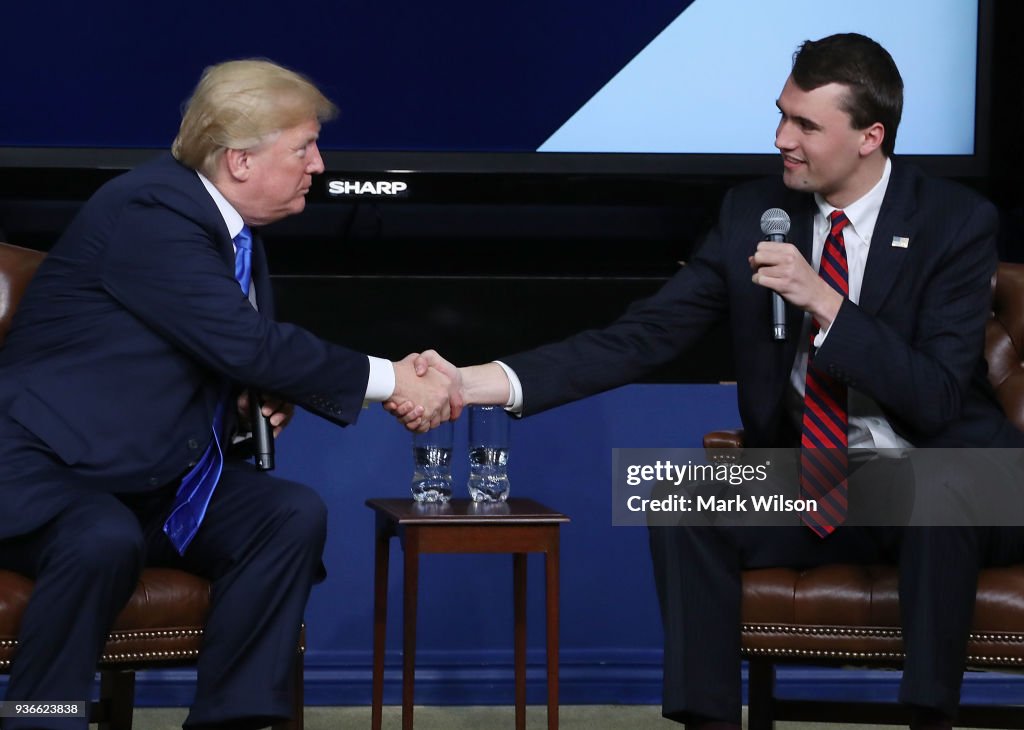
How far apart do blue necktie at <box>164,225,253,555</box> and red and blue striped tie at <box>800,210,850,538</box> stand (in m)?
0.94

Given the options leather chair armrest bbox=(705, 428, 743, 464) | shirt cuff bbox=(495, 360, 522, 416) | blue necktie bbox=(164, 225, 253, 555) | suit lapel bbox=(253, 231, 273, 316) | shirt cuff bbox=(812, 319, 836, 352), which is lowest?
blue necktie bbox=(164, 225, 253, 555)

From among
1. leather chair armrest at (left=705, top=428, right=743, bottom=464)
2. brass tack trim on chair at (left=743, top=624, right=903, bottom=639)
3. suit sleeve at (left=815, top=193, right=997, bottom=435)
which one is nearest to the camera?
brass tack trim on chair at (left=743, top=624, right=903, bottom=639)

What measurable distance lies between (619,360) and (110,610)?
1.02m

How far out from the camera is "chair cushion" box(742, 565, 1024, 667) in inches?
81.3

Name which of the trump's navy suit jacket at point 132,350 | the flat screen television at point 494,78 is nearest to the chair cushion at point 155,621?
the trump's navy suit jacket at point 132,350

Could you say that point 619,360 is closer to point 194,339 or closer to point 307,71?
point 194,339

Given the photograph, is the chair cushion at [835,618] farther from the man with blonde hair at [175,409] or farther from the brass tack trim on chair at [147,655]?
the brass tack trim on chair at [147,655]

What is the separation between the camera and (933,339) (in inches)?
89.7

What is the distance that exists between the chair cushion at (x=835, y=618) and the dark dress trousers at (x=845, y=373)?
0.04 meters

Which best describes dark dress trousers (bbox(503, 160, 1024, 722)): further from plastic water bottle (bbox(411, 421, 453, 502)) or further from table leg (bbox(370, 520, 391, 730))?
table leg (bbox(370, 520, 391, 730))

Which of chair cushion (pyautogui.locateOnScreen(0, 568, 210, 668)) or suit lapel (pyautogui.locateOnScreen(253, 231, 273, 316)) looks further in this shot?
suit lapel (pyautogui.locateOnScreen(253, 231, 273, 316))

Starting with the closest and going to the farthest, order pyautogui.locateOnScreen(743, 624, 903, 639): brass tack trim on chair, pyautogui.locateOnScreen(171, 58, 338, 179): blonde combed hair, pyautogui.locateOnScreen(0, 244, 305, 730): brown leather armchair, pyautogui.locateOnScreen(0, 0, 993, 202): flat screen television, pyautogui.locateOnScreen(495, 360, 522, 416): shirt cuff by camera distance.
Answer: pyautogui.locateOnScreen(0, 244, 305, 730): brown leather armchair, pyautogui.locateOnScreen(743, 624, 903, 639): brass tack trim on chair, pyautogui.locateOnScreen(171, 58, 338, 179): blonde combed hair, pyautogui.locateOnScreen(495, 360, 522, 416): shirt cuff, pyautogui.locateOnScreen(0, 0, 993, 202): flat screen television

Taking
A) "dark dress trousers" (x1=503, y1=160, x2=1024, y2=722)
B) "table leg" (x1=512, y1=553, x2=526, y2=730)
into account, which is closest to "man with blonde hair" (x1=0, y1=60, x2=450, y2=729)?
"dark dress trousers" (x1=503, y1=160, x2=1024, y2=722)

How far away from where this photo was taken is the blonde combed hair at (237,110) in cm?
228
